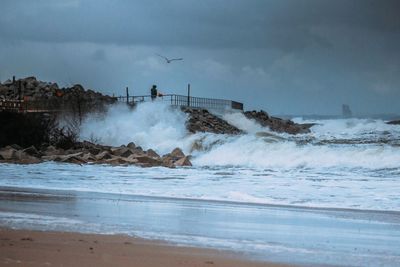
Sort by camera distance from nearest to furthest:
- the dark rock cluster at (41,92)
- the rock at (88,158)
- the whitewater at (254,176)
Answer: the whitewater at (254,176)
the rock at (88,158)
the dark rock cluster at (41,92)

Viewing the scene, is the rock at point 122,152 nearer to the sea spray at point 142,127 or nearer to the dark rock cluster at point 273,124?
the sea spray at point 142,127

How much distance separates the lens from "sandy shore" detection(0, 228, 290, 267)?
249 inches

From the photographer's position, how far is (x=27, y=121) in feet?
103

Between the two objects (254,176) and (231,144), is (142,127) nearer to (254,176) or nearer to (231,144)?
(231,144)

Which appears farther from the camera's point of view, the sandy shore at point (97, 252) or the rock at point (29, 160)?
the rock at point (29, 160)

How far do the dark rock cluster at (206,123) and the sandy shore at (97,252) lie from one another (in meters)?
35.1

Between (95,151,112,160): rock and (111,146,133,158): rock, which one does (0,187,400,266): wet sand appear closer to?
(95,151,112,160): rock

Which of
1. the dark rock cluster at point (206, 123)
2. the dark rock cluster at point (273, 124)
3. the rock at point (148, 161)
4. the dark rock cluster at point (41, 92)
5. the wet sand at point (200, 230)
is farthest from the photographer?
the dark rock cluster at point (273, 124)

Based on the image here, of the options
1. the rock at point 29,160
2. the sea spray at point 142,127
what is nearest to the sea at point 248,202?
the rock at point 29,160

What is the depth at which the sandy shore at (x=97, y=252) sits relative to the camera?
6316 millimetres

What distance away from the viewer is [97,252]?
22.4 ft

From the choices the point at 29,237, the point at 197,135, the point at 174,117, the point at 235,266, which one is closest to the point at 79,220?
the point at 29,237

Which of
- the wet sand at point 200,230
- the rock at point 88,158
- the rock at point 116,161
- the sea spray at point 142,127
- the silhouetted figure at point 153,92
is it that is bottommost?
the wet sand at point 200,230

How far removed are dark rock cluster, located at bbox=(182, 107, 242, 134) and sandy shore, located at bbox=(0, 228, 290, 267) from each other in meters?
35.1
